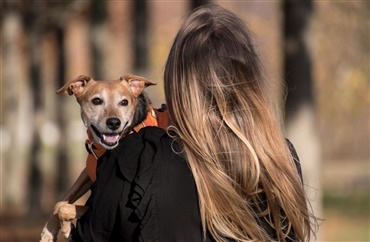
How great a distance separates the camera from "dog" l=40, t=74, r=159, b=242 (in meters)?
4.64

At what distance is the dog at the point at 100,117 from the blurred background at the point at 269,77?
779 mm

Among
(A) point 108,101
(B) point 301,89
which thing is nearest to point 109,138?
(A) point 108,101

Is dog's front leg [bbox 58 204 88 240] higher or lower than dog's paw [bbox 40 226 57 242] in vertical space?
higher

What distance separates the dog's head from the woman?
96cm

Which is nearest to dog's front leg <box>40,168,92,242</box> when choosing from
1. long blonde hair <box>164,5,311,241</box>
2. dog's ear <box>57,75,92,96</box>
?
dog's ear <box>57,75,92,96</box>

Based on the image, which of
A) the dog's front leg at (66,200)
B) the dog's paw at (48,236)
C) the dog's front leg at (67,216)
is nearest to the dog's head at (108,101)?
the dog's front leg at (66,200)

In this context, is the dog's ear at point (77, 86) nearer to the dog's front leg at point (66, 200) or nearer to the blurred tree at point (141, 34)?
the dog's front leg at point (66, 200)

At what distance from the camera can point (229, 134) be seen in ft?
12.8

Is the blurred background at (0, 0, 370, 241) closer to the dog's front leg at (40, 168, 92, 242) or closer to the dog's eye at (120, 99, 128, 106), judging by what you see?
the dog's eye at (120, 99, 128, 106)

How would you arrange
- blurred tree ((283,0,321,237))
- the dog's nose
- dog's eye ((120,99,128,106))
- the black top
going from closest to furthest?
the black top → the dog's nose → dog's eye ((120,99,128,106)) → blurred tree ((283,0,321,237))

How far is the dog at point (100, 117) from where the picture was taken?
4.64 m

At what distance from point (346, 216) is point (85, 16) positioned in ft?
25.3

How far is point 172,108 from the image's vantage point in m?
3.94

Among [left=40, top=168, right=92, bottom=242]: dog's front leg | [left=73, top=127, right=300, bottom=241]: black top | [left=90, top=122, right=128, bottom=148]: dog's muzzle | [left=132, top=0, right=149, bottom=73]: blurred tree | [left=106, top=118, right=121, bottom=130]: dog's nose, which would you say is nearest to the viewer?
[left=73, top=127, right=300, bottom=241]: black top
